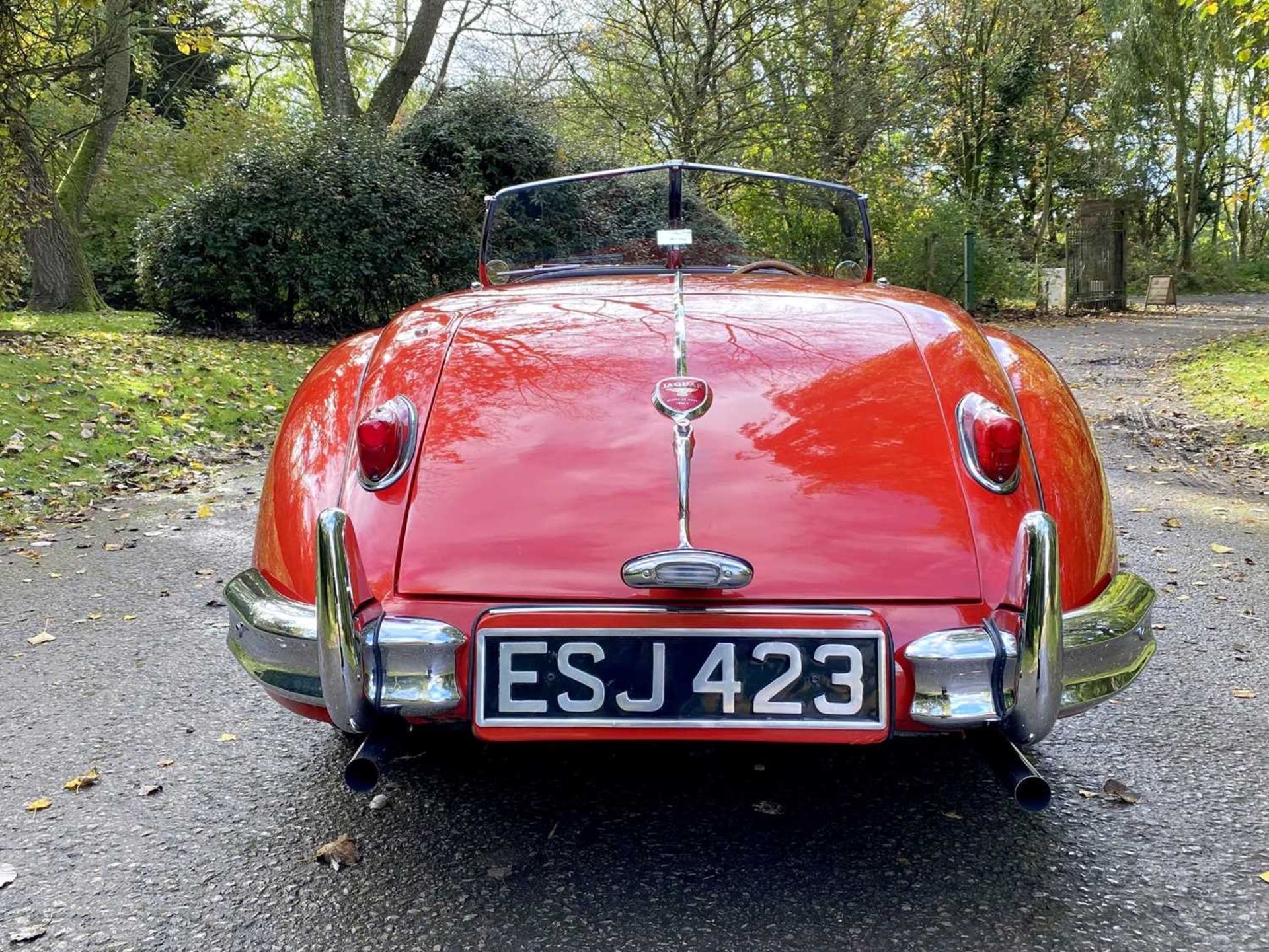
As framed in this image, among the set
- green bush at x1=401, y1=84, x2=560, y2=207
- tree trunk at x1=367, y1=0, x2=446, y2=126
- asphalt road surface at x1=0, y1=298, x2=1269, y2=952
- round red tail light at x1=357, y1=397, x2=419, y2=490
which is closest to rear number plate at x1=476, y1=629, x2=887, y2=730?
asphalt road surface at x1=0, y1=298, x2=1269, y2=952

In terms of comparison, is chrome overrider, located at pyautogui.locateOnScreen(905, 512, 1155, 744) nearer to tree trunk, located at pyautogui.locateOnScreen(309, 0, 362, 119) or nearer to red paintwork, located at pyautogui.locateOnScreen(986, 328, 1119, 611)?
red paintwork, located at pyautogui.locateOnScreen(986, 328, 1119, 611)

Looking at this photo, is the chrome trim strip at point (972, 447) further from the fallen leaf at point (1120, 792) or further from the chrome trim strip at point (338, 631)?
the chrome trim strip at point (338, 631)

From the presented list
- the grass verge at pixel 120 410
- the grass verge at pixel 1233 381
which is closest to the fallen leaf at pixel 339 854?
the grass verge at pixel 120 410

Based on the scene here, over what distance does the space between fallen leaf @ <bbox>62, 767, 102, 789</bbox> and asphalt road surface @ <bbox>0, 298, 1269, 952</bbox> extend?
21 millimetres

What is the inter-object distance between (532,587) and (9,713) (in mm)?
1805

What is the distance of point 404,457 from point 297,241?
10.1m

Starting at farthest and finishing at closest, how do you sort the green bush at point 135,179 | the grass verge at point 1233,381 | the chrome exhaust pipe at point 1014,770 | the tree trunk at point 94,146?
the green bush at point 135,179
the tree trunk at point 94,146
the grass verge at point 1233,381
the chrome exhaust pipe at point 1014,770

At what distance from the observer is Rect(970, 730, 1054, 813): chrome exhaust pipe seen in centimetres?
163

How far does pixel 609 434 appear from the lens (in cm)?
197

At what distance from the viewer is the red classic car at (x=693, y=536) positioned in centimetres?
167

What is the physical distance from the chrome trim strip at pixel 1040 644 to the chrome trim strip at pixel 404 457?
3.73 feet

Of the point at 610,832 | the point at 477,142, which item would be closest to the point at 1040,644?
the point at 610,832

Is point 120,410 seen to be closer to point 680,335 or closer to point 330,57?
point 680,335

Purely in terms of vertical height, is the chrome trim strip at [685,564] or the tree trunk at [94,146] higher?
the tree trunk at [94,146]
